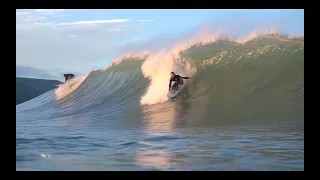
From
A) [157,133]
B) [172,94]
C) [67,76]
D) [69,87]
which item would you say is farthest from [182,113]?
Result: [69,87]

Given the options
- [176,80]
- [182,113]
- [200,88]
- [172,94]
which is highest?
[176,80]

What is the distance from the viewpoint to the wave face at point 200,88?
7.94 meters

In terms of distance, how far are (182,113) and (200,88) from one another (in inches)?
36.5

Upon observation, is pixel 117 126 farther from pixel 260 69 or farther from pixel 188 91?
pixel 260 69

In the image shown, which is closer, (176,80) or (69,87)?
(176,80)

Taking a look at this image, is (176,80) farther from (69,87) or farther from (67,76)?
(69,87)

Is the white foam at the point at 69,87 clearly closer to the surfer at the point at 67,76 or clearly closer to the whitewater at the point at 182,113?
the whitewater at the point at 182,113

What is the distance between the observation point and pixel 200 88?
28.5ft

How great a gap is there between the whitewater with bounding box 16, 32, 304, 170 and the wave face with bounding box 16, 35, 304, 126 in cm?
2

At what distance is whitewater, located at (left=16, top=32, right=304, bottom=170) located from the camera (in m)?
5.06

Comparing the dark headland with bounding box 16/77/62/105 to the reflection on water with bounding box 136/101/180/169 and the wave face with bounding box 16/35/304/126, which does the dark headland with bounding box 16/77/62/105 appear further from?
the reflection on water with bounding box 136/101/180/169

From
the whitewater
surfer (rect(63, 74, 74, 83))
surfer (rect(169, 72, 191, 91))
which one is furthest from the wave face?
surfer (rect(63, 74, 74, 83))
